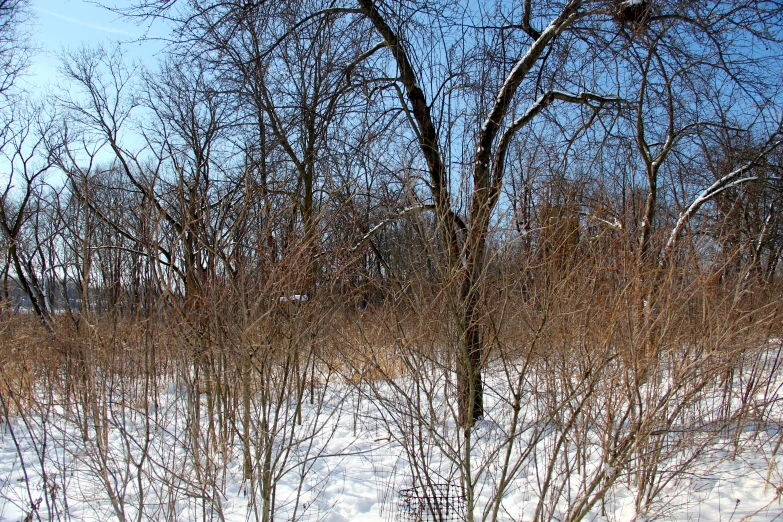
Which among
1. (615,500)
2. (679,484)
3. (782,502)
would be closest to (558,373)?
(615,500)

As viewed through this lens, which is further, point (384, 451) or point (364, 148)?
point (384, 451)

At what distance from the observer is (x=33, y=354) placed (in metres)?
7.27

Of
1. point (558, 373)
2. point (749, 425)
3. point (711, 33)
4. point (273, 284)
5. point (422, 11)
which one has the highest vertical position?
point (422, 11)

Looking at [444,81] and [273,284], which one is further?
[444,81]

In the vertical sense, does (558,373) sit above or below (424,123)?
below

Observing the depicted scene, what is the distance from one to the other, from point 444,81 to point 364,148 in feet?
4.97

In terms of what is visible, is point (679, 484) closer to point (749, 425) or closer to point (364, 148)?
point (749, 425)

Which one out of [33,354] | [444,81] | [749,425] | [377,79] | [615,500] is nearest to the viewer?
[444,81]

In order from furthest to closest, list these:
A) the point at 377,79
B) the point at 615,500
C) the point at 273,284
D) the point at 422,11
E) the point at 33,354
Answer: the point at 33,354
the point at 377,79
the point at 422,11
the point at 615,500
the point at 273,284

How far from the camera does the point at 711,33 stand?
3.76m

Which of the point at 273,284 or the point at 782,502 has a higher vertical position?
the point at 273,284

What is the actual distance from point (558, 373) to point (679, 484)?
1.31 metres

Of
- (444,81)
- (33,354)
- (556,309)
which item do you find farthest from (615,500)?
(33,354)

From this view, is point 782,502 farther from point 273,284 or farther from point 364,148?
point 364,148
